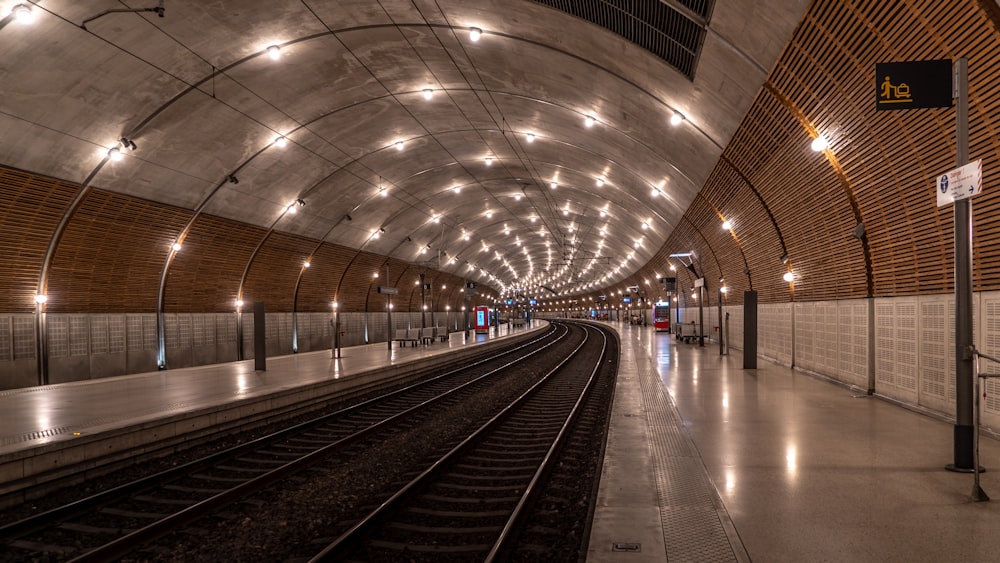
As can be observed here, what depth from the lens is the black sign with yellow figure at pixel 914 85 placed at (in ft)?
20.0

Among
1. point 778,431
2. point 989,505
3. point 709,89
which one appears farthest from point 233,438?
point 709,89

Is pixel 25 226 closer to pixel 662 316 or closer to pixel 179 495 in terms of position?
pixel 179 495

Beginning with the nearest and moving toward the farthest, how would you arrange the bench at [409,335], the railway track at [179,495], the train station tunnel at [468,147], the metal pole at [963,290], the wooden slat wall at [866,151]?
the railway track at [179,495] < the metal pole at [963,290] < the wooden slat wall at [866,151] < the train station tunnel at [468,147] < the bench at [409,335]

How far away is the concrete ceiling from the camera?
11438 millimetres

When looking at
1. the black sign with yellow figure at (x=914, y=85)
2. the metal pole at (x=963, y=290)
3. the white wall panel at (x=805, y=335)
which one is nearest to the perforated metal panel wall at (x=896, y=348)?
the white wall panel at (x=805, y=335)

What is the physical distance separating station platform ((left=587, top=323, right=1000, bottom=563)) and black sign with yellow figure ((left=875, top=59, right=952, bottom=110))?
12.3 feet

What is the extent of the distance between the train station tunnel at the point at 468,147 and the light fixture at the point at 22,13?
0.18 ft

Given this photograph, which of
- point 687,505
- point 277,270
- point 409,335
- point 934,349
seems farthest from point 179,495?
point 409,335

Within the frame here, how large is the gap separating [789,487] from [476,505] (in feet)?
10.3

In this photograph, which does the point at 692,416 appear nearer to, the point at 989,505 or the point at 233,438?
the point at 989,505

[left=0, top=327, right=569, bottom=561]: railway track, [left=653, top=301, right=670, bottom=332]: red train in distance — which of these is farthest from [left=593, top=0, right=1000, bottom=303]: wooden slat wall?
[left=653, top=301, right=670, bottom=332]: red train in distance

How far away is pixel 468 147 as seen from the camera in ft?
79.5

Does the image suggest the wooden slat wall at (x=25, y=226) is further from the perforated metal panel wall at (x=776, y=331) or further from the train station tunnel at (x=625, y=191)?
the perforated metal panel wall at (x=776, y=331)

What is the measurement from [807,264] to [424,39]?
35.5 feet
